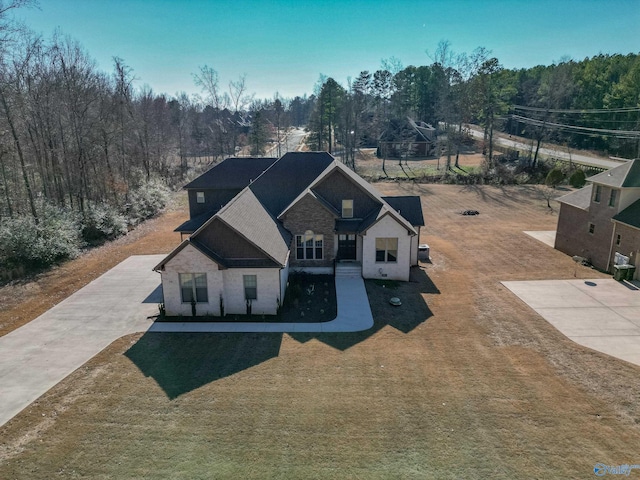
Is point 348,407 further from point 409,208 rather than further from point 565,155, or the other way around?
point 565,155

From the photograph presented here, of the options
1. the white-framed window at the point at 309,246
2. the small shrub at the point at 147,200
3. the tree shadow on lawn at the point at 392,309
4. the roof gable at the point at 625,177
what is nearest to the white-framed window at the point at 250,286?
the tree shadow on lawn at the point at 392,309

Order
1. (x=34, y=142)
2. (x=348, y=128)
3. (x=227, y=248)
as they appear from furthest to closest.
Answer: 1. (x=348, y=128)
2. (x=34, y=142)
3. (x=227, y=248)

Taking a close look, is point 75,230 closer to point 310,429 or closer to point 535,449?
point 310,429

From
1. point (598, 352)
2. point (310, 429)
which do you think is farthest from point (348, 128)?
point (310, 429)

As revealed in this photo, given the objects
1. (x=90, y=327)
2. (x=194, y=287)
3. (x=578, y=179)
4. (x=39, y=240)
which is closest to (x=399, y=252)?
(x=194, y=287)

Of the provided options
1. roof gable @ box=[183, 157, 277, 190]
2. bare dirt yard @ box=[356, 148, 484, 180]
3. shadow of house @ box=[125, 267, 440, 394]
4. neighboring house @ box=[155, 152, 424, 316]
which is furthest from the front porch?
bare dirt yard @ box=[356, 148, 484, 180]

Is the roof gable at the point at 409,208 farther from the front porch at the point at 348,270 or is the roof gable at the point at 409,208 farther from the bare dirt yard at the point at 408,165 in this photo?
the bare dirt yard at the point at 408,165
